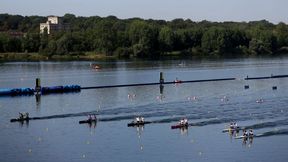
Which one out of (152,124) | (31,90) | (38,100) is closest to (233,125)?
(152,124)

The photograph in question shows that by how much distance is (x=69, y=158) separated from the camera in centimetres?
3725

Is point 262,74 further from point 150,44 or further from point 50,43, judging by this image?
point 50,43

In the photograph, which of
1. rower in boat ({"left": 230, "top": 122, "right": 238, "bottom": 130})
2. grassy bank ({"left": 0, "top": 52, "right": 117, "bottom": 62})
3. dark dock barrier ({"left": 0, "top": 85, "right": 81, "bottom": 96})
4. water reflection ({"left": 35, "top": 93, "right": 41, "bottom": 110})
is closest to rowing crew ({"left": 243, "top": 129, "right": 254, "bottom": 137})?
rower in boat ({"left": 230, "top": 122, "right": 238, "bottom": 130})

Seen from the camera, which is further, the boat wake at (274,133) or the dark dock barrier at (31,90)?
the dark dock barrier at (31,90)

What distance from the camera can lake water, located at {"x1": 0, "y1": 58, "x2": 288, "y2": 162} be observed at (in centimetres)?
3816

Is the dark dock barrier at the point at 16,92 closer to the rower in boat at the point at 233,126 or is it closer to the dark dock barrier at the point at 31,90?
the dark dock barrier at the point at 31,90

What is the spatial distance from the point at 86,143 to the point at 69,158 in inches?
166

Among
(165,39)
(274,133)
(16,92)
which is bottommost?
(274,133)

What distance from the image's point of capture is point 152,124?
1850 inches

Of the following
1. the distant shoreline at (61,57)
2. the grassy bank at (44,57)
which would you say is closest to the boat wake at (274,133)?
the distant shoreline at (61,57)

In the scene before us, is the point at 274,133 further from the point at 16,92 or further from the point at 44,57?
the point at 44,57

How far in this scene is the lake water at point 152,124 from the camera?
38.2 m

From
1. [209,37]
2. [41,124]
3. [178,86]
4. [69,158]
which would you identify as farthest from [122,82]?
[209,37]

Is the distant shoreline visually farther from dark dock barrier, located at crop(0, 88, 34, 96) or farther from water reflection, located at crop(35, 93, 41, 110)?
water reflection, located at crop(35, 93, 41, 110)
